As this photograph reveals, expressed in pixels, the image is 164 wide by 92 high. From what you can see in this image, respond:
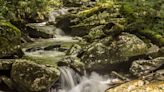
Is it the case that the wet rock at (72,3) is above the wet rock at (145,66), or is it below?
below

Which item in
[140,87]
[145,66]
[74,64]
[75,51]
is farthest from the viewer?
[75,51]

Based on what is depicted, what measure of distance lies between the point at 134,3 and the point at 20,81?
7.22 metres

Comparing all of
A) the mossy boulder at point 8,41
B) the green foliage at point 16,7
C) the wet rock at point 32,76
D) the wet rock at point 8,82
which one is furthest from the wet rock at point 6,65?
the green foliage at point 16,7

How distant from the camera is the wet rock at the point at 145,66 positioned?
11492mm

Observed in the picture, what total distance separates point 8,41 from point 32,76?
270 cm

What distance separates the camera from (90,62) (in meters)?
12.1

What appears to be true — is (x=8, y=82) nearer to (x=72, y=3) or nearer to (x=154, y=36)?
(x=154, y=36)

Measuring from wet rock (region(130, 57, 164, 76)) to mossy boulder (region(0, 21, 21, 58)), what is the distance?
4.48m

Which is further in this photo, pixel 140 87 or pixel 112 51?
pixel 112 51

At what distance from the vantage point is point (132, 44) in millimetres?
12695

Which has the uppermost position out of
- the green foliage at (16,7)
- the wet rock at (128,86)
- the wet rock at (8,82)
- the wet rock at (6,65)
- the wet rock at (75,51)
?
the green foliage at (16,7)

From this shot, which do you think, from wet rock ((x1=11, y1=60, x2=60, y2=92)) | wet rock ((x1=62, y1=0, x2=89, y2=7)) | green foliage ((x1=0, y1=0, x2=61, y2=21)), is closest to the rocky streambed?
wet rock ((x1=11, y1=60, x2=60, y2=92))

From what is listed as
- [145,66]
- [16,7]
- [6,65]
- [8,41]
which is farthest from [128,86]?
[16,7]

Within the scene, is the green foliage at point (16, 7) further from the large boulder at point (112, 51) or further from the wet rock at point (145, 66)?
the wet rock at point (145, 66)
